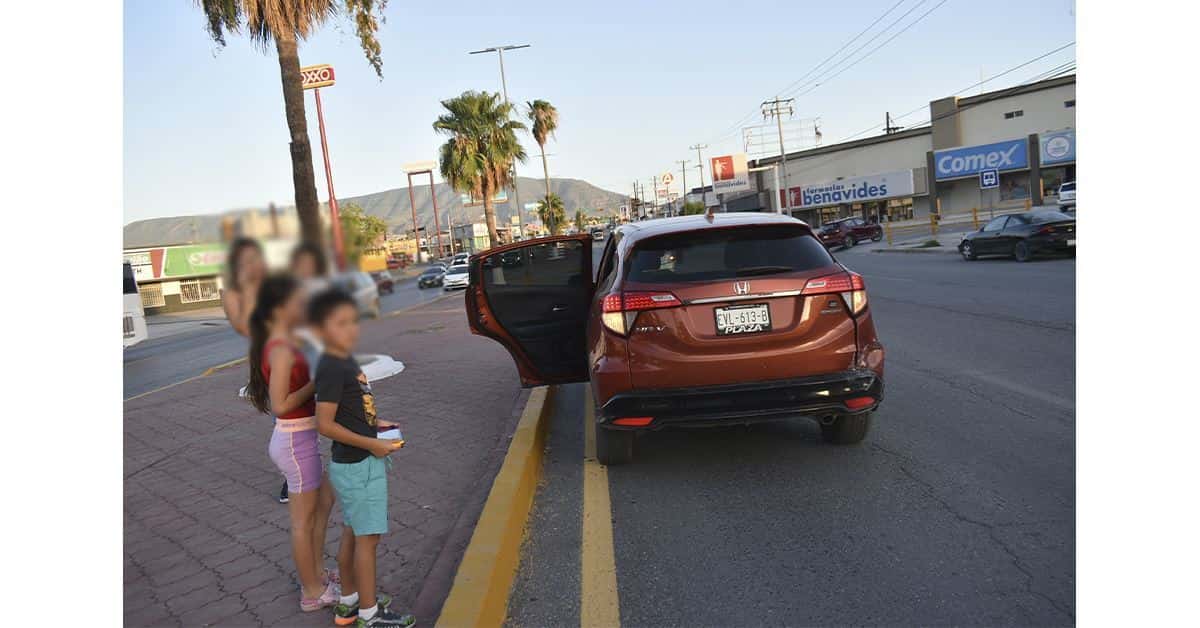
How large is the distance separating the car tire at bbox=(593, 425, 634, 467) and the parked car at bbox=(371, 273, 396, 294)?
393 centimetres

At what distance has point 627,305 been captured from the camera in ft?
15.6

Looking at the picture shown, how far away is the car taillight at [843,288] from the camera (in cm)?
472

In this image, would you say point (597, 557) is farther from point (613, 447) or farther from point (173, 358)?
point (173, 358)

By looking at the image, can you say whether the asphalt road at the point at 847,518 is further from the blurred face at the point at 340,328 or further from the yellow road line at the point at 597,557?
the blurred face at the point at 340,328

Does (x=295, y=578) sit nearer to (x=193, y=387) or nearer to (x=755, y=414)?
(x=755, y=414)

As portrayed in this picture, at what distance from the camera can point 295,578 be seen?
12.5 feet

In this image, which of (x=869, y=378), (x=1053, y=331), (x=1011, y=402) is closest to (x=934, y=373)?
(x=1011, y=402)

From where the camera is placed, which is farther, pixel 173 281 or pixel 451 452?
pixel 451 452

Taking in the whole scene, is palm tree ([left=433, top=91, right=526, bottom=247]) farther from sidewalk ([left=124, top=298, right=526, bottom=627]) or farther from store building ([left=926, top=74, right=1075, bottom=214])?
store building ([left=926, top=74, right=1075, bottom=214])

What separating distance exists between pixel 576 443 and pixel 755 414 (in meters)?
2.01

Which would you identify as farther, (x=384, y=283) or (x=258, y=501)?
(x=258, y=501)

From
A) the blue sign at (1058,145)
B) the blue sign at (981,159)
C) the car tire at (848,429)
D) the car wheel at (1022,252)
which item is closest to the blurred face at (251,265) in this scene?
the car tire at (848,429)

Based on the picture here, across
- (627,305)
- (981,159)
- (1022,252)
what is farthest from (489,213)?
(981,159)

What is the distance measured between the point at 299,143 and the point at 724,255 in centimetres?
356
